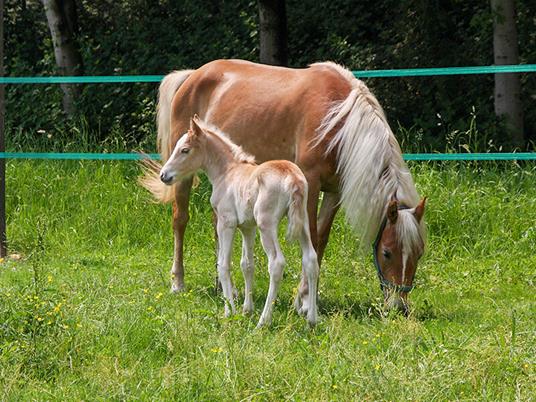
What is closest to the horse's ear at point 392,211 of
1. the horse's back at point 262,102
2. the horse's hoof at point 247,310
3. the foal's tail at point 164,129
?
the horse's back at point 262,102

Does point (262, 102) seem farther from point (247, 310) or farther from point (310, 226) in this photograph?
point (247, 310)

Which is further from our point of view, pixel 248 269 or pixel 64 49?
pixel 64 49

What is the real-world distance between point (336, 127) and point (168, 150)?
1.86 metres

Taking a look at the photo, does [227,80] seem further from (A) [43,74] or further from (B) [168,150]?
(A) [43,74]

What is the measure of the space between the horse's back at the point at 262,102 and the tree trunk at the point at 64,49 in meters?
5.93

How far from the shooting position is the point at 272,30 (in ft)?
42.7

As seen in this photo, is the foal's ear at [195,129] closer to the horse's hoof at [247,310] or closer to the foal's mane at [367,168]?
the foal's mane at [367,168]

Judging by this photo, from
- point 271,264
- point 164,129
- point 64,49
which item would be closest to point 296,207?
point 271,264

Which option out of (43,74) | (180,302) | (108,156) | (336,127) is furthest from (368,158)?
(43,74)

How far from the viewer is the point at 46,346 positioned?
539 cm

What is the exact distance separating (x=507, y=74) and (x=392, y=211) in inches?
194

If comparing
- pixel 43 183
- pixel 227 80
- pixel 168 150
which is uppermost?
pixel 227 80

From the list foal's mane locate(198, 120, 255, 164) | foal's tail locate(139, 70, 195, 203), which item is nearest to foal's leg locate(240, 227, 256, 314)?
foal's mane locate(198, 120, 255, 164)

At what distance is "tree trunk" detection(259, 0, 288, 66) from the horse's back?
4727 mm
